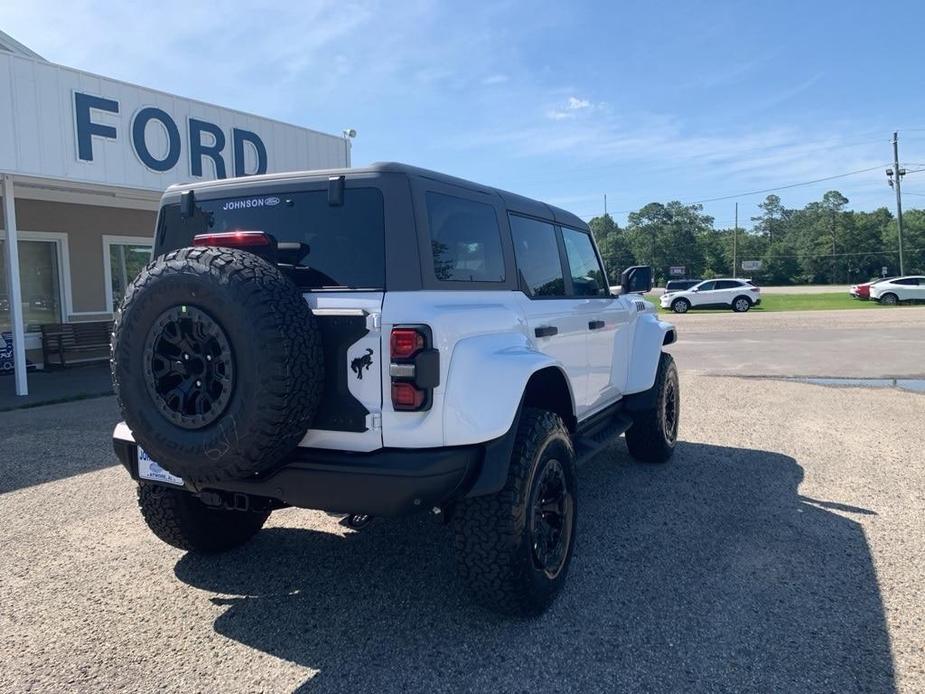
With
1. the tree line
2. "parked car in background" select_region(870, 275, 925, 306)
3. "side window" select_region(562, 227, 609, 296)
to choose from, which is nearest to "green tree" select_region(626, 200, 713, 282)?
the tree line

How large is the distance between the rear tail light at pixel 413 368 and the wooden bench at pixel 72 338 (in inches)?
462

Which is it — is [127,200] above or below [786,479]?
above

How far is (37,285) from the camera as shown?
Answer: 1255 centimetres

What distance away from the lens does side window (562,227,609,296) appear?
4719 mm

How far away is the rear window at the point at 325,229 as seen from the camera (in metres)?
3.01

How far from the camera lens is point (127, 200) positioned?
12.8 m

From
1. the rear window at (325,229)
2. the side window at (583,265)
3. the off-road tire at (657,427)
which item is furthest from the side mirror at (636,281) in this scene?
the rear window at (325,229)

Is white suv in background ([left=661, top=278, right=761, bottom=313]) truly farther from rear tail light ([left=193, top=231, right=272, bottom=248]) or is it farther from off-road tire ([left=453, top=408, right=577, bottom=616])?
rear tail light ([left=193, top=231, right=272, bottom=248])

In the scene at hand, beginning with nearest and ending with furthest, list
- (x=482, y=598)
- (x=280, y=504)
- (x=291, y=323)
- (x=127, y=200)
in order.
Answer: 1. (x=291, y=323)
2. (x=482, y=598)
3. (x=280, y=504)
4. (x=127, y=200)

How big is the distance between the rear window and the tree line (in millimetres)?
76563

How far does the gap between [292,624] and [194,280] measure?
1.65 m

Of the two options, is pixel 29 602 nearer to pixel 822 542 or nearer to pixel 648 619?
pixel 648 619

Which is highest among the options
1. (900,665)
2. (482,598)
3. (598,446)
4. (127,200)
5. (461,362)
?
(127,200)

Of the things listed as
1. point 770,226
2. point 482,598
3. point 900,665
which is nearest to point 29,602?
point 482,598
